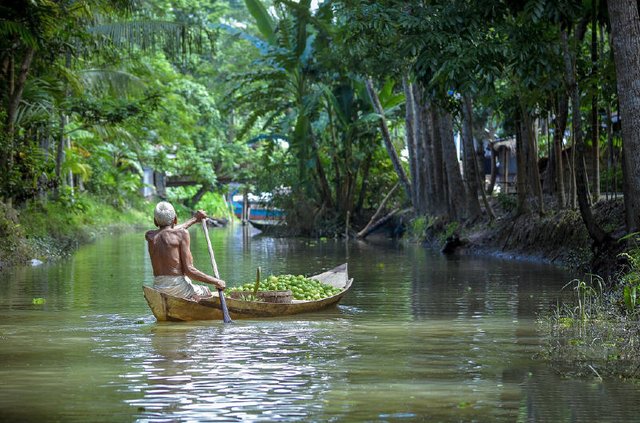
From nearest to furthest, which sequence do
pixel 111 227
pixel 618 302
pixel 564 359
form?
pixel 564 359 < pixel 618 302 < pixel 111 227

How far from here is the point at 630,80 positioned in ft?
46.9

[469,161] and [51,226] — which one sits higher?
[469,161]

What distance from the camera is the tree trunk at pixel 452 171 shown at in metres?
28.6

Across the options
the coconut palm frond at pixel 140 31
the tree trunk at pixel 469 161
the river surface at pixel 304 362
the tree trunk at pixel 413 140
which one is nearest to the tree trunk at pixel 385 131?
the tree trunk at pixel 413 140

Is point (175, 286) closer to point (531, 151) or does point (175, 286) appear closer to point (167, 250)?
point (167, 250)

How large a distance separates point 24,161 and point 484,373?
17.9 m

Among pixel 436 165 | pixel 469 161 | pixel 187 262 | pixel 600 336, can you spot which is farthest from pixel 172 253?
pixel 436 165

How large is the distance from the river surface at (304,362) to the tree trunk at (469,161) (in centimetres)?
930

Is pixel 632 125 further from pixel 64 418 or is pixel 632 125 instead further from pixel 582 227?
pixel 64 418

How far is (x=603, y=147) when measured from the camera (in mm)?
30922

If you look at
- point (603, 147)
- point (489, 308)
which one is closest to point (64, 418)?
point (489, 308)

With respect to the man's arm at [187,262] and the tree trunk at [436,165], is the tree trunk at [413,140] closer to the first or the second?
the tree trunk at [436,165]

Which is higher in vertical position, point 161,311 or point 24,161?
point 24,161

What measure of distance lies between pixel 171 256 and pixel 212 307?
0.77m
